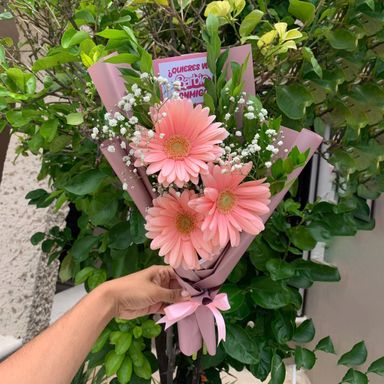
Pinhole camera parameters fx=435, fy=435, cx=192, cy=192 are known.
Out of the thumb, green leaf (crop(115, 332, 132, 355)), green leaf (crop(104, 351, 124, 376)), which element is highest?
the thumb

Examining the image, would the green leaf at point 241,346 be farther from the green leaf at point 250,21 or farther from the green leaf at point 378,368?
the green leaf at point 250,21

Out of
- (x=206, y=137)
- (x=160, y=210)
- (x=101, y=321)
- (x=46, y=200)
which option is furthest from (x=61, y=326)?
(x=46, y=200)

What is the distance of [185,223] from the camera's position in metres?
0.64

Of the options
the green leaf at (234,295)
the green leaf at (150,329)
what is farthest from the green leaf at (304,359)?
the green leaf at (150,329)

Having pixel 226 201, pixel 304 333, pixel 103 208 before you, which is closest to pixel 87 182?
pixel 103 208

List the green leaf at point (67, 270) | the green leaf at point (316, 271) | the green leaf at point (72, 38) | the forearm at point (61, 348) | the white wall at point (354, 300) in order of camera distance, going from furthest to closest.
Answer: the white wall at point (354, 300) → the green leaf at point (67, 270) → the green leaf at point (316, 271) → the green leaf at point (72, 38) → the forearm at point (61, 348)

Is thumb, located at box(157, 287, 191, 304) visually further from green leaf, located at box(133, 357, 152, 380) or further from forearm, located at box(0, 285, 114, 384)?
green leaf, located at box(133, 357, 152, 380)

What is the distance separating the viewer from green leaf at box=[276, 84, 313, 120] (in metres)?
0.75

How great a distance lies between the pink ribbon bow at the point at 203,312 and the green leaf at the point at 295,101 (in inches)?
13.1

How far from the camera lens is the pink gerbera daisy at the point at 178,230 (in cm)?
63

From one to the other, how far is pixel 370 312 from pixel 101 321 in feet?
3.51

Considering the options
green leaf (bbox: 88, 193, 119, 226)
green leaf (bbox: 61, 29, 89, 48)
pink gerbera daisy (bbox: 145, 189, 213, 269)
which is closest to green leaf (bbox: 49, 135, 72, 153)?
green leaf (bbox: 88, 193, 119, 226)

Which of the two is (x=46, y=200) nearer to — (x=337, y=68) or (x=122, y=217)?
(x=122, y=217)

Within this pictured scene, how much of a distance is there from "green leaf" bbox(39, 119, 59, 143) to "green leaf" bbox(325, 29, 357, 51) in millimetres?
500
